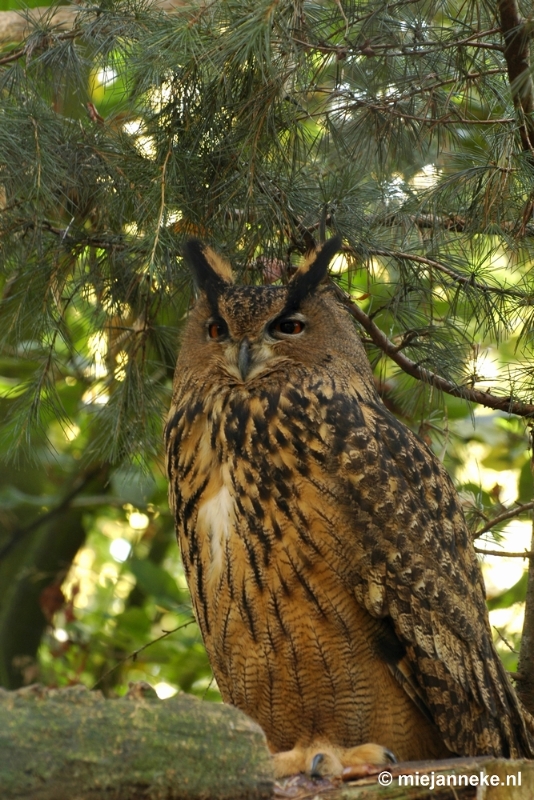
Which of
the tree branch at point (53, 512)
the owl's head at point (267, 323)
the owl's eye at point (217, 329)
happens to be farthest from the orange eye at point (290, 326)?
the tree branch at point (53, 512)

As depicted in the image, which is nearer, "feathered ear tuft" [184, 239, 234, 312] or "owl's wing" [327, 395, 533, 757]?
"owl's wing" [327, 395, 533, 757]

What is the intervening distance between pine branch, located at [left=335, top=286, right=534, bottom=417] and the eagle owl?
11 centimetres

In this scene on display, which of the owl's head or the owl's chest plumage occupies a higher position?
the owl's head

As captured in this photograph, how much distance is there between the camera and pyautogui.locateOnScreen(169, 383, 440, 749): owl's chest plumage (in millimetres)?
1922

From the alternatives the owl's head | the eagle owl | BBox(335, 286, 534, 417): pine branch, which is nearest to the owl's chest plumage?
the eagle owl

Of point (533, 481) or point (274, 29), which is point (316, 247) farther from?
point (533, 481)

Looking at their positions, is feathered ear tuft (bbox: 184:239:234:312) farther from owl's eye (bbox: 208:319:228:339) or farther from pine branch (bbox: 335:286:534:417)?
pine branch (bbox: 335:286:534:417)

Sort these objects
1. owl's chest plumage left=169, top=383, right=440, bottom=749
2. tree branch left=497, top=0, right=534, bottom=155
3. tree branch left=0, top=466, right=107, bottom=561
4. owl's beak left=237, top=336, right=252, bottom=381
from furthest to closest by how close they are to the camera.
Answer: tree branch left=0, top=466, right=107, bottom=561 → owl's beak left=237, top=336, right=252, bottom=381 → owl's chest plumage left=169, top=383, right=440, bottom=749 → tree branch left=497, top=0, right=534, bottom=155

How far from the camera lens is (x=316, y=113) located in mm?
2178

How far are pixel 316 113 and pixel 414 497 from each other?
94cm

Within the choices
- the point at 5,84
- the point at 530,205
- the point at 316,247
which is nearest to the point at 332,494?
the point at 316,247

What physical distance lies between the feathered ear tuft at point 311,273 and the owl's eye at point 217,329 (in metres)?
0.16

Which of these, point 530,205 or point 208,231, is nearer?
point 530,205

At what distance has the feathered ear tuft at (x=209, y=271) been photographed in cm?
219
